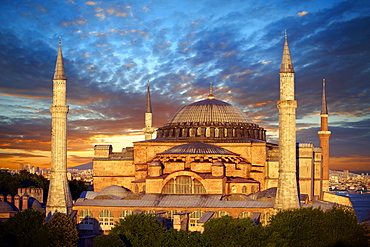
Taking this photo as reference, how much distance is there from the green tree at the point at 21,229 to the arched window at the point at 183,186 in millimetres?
11002

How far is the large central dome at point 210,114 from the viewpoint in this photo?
60.7m

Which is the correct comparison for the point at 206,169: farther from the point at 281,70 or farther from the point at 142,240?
the point at 142,240

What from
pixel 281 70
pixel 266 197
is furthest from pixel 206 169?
pixel 281 70

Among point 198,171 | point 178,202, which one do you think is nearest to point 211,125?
point 198,171

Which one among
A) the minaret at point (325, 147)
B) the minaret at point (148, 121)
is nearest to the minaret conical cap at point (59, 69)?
the minaret at point (148, 121)

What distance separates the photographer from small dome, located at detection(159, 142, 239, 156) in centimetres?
5453

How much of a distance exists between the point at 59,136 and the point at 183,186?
392 inches

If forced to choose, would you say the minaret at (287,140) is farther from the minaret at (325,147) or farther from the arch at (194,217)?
the minaret at (325,147)

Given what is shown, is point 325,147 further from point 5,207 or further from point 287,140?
point 5,207

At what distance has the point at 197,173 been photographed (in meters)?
51.4

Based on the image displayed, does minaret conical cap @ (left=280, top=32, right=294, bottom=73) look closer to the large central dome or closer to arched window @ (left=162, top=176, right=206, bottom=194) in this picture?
arched window @ (left=162, top=176, right=206, bottom=194)

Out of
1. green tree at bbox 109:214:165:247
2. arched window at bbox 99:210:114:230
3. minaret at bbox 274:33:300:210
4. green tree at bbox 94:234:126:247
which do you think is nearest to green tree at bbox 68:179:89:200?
arched window at bbox 99:210:114:230

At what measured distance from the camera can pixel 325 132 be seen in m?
68.6

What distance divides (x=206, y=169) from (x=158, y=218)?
755cm
